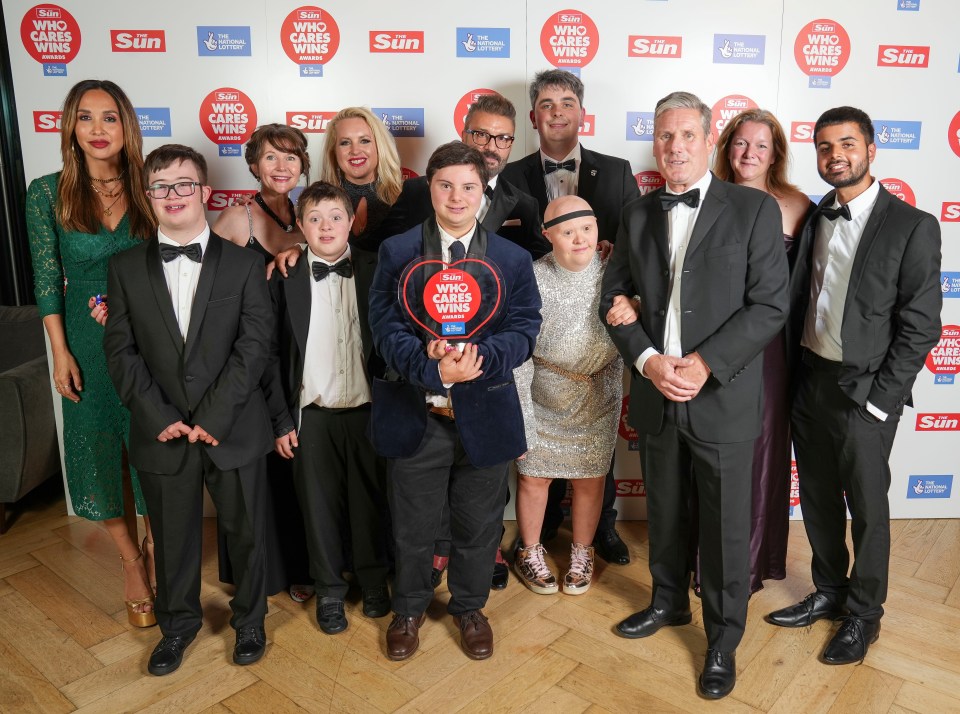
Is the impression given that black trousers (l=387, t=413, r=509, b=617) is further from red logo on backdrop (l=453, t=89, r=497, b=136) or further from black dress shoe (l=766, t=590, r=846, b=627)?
red logo on backdrop (l=453, t=89, r=497, b=136)

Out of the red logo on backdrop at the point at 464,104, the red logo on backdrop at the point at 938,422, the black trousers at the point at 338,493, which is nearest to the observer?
the black trousers at the point at 338,493

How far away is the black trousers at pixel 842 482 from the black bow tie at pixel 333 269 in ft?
5.77

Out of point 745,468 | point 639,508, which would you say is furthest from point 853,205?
point 639,508

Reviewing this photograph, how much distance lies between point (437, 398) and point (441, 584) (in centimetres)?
112

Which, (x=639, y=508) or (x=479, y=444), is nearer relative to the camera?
(x=479, y=444)

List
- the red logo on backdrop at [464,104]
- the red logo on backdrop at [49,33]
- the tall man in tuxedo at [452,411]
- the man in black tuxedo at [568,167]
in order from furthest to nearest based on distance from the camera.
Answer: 1. the red logo on backdrop at [464,104]
2. the red logo on backdrop at [49,33]
3. the man in black tuxedo at [568,167]
4. the tall man in tuxedo at [452,411]

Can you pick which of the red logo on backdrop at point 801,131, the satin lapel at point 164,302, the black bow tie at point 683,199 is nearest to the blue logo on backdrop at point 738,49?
the red logo on backdrop at point 801,131

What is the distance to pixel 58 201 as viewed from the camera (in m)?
2.78

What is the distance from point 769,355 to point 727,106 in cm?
151

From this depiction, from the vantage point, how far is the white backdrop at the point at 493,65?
144 inches

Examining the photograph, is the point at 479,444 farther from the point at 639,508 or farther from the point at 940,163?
the point at 940,163

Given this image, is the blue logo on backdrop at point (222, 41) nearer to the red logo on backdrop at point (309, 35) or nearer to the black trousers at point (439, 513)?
the red logo on backdrop at point (309, 35)

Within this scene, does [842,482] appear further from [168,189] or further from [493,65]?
[168,189]

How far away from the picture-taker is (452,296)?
2.30 m
